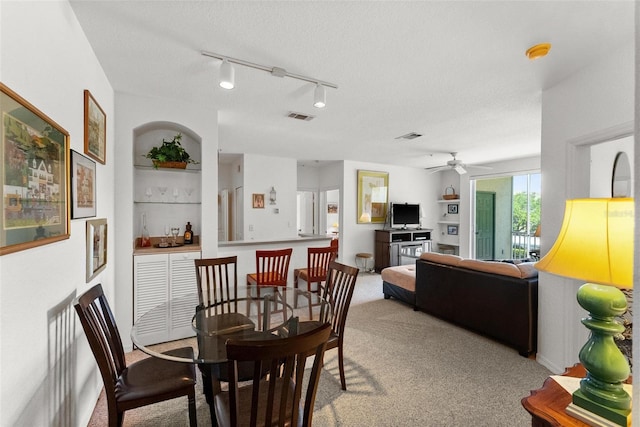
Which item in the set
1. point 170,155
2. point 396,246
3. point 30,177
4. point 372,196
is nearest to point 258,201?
point 372,196

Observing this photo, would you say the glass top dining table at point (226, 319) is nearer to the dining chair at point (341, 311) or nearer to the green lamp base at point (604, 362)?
the dining chair at point (341, 311)

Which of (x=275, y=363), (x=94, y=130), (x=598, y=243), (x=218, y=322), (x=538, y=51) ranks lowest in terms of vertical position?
(x=218, y=322)

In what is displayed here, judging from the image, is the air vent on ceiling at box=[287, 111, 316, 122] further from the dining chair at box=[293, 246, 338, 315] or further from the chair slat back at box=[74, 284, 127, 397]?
the chair slat back at box=[74, 284, 127, 397]

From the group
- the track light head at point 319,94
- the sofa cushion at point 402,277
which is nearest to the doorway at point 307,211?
the sofa cushion at point 402,277

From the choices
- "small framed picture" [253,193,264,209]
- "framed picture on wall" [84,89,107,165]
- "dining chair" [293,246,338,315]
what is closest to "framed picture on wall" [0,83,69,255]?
"framed picture on wall" [84,89,107,165]

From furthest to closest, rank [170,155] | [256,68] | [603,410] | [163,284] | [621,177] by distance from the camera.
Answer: [170,155] → [163,284] → [621,177] → [256,68] → [603,410]

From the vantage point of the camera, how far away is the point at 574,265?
45.4 inches

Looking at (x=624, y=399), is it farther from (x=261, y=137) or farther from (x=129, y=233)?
(x=261, y=137)

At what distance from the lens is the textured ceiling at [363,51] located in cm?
165

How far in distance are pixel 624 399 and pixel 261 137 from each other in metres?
4.47

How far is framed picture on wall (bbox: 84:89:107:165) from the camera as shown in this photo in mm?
1886

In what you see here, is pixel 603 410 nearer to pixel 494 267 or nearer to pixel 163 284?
pixel 494 267

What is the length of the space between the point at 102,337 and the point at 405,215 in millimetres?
6576

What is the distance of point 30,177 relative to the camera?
1136 millimetres
